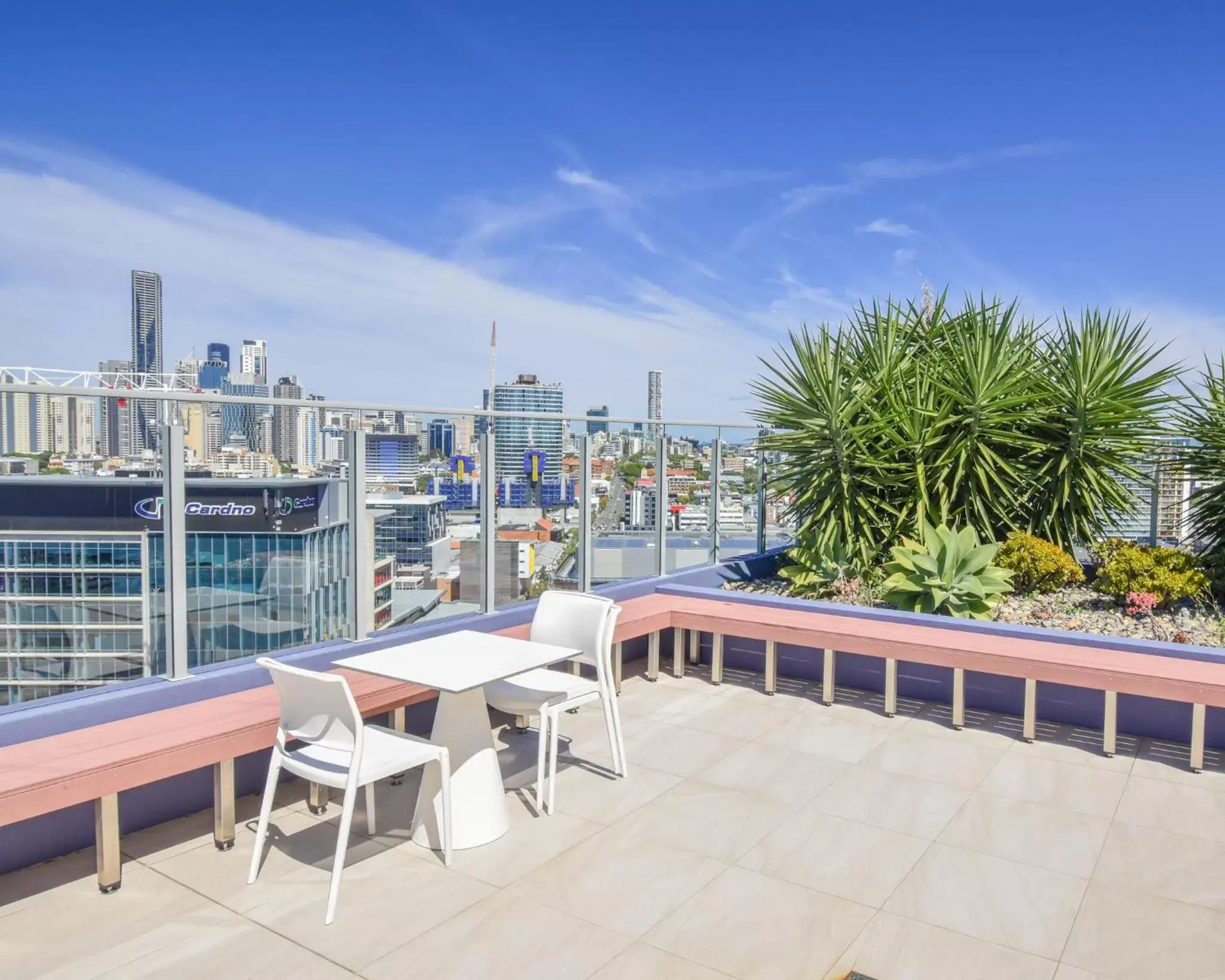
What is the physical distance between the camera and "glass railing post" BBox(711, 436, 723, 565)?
21.3ft

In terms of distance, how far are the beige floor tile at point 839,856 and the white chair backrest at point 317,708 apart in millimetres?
1435

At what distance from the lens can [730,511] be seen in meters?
6.82

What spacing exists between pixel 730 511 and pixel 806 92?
10370mm

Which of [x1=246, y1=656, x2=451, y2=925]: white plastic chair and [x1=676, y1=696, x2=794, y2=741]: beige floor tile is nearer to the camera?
[x1=246, y1=656, x2=451, y2=925]: white plastic chair

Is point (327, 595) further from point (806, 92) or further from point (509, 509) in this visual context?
point (806, 92)

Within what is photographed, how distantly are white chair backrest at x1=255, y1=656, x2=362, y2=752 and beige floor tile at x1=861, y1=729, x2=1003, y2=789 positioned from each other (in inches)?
97.4

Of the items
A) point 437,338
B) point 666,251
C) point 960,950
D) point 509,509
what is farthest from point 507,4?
point 437,338

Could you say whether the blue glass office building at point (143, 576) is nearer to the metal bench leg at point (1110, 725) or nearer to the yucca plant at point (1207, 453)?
the metal bench leg at point (1110, 725)

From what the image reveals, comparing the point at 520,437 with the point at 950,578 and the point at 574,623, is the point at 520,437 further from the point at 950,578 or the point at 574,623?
the point at 950,578

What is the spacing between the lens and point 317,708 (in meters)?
2.71

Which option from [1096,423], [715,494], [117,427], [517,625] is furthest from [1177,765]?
[117,427]

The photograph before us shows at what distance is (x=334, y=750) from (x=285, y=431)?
4.63 ft

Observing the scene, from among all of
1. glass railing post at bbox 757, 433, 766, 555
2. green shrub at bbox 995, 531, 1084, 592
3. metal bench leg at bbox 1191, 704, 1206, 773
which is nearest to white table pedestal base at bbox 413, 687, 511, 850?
metal bench leg at bbox 1191, 704, 1206, 773

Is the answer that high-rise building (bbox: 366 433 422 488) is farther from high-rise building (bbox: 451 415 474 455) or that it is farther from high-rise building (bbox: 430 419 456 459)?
high-rise building (bbox: 451 415 474 455)
